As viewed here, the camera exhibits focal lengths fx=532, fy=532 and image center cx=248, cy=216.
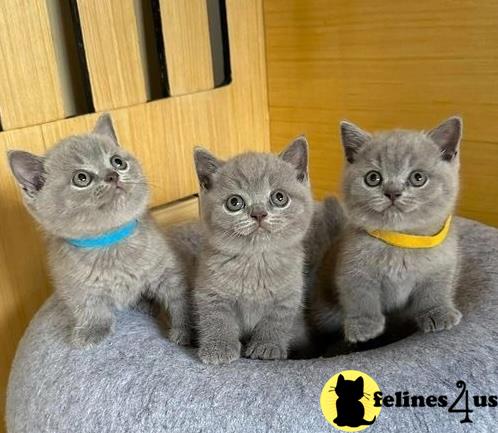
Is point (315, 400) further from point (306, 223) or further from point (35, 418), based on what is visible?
point (35, 418)

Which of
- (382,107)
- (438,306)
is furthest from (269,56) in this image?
(438,306)

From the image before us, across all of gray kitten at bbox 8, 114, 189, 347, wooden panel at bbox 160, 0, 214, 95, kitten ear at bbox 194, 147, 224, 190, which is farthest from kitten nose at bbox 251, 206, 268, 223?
wooden panel at bbox 160, 0, 214, 95

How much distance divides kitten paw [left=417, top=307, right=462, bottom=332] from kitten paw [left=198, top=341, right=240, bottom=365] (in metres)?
0.35

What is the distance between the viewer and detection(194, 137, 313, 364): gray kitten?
0.95 m

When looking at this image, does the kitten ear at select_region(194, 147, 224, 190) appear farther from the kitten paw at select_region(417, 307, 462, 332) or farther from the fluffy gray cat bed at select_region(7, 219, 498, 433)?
the kitten paw at select_region(417, 307, 462, 332)

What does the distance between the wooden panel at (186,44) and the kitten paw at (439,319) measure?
864 mm

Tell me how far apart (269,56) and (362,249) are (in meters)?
0.82

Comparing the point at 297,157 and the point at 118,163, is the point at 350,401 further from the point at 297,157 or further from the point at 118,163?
the point at 118,163

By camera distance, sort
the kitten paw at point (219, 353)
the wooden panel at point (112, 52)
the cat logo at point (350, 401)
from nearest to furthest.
→ the cat logo at point (350, 401) < the kitten paw at point (219, 353) < the wooden panel at point (112, 52)

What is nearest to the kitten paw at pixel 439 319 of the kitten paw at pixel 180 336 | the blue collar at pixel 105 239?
the kitten paw at pixel 180 336

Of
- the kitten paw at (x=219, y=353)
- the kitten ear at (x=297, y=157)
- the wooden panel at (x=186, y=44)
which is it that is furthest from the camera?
the wooden panel at (x=186, y=44)

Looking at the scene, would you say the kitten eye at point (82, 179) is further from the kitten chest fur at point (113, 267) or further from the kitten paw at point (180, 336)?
the kitten paw at point (180, 336)

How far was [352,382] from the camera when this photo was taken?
84 centimetres

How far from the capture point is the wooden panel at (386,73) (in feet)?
4.19
